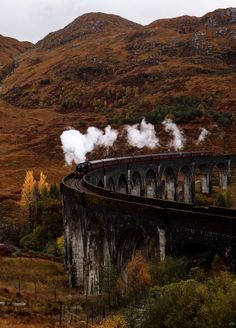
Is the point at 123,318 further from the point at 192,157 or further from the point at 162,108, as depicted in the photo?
the point at 162,108

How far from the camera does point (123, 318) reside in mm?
21234

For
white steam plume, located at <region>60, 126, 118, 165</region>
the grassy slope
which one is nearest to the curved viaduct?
the grassy slope

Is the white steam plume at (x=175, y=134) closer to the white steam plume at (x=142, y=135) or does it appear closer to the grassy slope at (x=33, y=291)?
the white steam plume at (x=142, y=135)

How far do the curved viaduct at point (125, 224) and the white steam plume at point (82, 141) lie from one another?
118ft

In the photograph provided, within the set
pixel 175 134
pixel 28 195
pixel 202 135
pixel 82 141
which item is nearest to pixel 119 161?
pixel 28 195

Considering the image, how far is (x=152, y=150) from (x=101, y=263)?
7292 centimetres

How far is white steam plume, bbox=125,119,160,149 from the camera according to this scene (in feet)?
381

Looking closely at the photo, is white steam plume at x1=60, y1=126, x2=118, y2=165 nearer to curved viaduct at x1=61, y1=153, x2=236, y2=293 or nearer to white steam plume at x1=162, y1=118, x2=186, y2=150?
white steam plume at x1=162, y1=118, x2=186, y2=150

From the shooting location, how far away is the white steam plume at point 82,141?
105 m

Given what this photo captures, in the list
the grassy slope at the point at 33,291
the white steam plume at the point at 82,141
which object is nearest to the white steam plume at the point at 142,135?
the white steam plume at the point at 82,141

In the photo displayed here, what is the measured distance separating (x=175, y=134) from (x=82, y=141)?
79.7 ft

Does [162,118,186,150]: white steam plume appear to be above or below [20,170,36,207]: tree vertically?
above

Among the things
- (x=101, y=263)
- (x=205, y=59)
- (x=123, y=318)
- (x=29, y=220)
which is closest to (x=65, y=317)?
(x=123, y=318)

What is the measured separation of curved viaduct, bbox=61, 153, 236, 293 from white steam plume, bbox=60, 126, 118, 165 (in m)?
36.1
